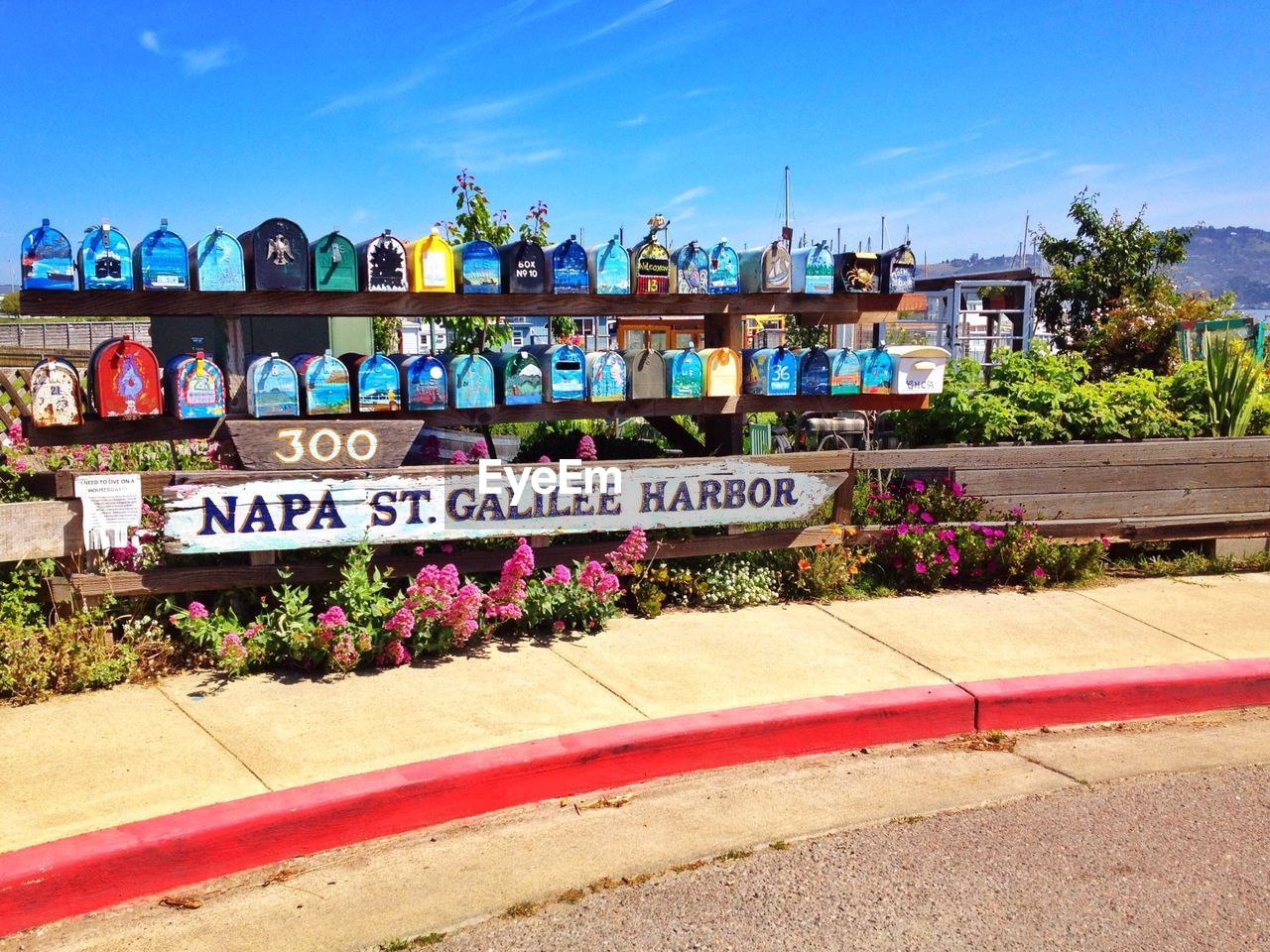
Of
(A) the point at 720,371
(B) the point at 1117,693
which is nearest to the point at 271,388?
(A) the point at 720,371

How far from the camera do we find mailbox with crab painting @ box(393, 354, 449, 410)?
562cm

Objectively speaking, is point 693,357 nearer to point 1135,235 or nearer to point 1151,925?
point 1151,925

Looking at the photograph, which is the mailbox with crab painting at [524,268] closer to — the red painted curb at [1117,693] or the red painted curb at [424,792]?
the red painted curb at [424,792]

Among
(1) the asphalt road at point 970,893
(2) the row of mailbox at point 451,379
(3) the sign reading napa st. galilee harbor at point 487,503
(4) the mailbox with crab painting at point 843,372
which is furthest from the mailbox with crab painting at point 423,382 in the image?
(1) the asphalt road at point 970,893

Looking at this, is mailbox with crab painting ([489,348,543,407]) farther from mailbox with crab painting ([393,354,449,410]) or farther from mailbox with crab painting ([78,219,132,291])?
mailbox with crab painting ([78,219,132,291])

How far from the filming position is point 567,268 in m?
5.89

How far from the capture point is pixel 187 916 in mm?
3348

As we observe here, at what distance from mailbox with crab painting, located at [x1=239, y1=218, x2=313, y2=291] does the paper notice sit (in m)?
1.12

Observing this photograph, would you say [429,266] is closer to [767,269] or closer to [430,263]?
[430,263]

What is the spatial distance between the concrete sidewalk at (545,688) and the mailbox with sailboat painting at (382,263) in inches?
76.8

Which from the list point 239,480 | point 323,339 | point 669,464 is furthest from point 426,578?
point 323,339

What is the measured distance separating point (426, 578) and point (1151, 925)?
3.35 m

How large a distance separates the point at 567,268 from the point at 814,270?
1.55m

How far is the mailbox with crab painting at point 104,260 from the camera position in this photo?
4.89 m
